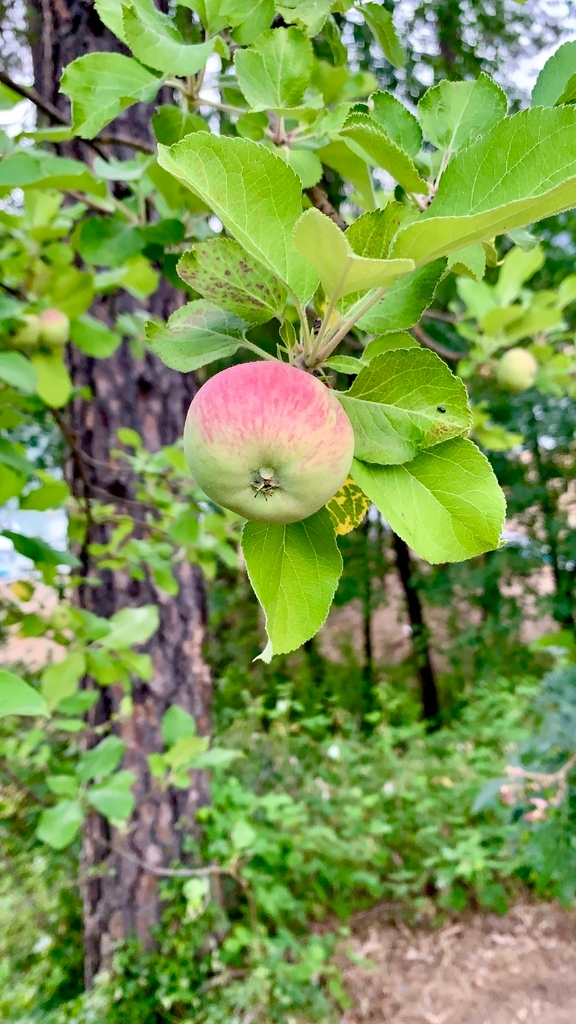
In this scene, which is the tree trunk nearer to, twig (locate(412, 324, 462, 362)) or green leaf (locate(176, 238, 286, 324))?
twig (locate(412, 324, 462, 362))

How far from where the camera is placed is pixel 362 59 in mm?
2998

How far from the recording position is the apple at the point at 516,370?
5.20 feet

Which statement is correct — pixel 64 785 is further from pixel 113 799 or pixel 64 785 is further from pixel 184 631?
pixel 184 631

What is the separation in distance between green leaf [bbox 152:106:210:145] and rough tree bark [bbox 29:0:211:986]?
55.3 inches

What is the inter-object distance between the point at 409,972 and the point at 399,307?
308 centimetres

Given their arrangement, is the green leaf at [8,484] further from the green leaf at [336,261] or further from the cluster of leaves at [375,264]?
the green leaf at [336,261]

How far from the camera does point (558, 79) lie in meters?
0.44

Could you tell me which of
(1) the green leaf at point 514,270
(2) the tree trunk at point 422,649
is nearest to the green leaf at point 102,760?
(1) the green leaf at point 514,270

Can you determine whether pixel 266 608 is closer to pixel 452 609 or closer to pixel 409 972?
pixel 409 972

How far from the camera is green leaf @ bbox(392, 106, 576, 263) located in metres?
0.31

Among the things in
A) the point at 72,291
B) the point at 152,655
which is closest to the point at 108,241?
the point at 72,291

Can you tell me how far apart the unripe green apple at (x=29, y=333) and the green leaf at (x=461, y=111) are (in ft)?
2.76

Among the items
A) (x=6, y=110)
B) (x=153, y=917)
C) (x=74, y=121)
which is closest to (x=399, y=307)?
(x=74, y=121)

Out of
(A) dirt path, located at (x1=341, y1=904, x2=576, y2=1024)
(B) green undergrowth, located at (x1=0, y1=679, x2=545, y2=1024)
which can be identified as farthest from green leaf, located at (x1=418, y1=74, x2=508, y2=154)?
Answer: (A) dirt path, located at (x1=341, y1=904, x2=576, y2=1024)
